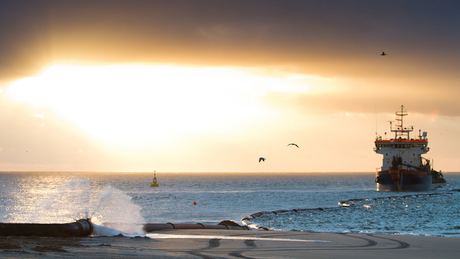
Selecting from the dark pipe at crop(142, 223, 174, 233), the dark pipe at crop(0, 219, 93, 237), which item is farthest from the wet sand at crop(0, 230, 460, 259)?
the dark pipe at crop(142, 223, 174, 233)

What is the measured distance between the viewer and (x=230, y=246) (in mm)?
20734

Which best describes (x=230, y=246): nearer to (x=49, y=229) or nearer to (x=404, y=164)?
(x=49, y=229)

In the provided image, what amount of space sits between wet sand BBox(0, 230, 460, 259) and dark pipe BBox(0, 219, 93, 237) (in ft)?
2.15

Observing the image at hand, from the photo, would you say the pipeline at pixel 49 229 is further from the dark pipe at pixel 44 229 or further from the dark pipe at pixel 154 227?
the dark pipe at pixel 154 227

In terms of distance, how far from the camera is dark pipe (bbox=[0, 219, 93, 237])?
70.9ft

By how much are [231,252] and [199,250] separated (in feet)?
4.56

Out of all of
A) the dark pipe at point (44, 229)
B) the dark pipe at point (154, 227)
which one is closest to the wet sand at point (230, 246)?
the dark pipe at point (44, 229)

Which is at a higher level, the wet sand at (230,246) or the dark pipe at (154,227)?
the wet sand at (230,246)

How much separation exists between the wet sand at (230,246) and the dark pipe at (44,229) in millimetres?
656

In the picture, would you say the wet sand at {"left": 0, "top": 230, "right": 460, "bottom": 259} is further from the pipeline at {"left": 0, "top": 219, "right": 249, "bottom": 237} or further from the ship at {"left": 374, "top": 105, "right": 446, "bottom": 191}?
the ship at {"left": 374, "top": 105, "right": 446, "bottom": 191}

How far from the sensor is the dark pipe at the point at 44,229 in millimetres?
21616

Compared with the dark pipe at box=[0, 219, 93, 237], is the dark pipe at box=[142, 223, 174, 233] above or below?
below

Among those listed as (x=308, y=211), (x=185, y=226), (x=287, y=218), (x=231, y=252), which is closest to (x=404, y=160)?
(x=308, y=211)

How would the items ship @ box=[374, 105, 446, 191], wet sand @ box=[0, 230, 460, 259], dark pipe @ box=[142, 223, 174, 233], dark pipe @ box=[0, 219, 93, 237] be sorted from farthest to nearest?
ship @ box=[374, 105, 446, 191] < dark pipe @ box=[142, 223, 174, 233] < dark pipe @ box=[0, 219, 93, 237] < wet sand @ box=[0, 230, 460, 259]
